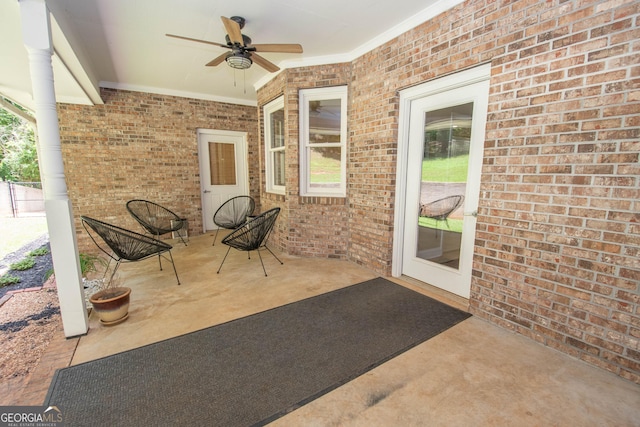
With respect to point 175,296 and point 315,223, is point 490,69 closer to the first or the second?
point 315,223

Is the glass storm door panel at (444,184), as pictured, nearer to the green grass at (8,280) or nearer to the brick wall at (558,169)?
the brick wall at (558,169)

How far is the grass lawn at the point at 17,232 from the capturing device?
5.14 meters

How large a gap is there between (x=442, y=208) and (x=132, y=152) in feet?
17.0

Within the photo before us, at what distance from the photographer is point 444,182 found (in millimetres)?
2869

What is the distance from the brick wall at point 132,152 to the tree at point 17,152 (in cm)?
1084

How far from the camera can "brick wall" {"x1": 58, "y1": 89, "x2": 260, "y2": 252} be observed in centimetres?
459

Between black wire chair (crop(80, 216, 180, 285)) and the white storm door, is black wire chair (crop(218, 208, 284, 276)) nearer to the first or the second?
black wire chair (crop(80, 216, 180, 285))

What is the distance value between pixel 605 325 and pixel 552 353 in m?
0.39

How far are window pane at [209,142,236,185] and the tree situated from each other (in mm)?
11638

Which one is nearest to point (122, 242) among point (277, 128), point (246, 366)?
point (246, 366)

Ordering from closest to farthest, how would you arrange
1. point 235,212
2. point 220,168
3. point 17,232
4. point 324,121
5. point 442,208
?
point 442,208 < point 324,121 < point 235,212 < point 220,168 < point 17,232

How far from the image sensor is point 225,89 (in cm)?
502

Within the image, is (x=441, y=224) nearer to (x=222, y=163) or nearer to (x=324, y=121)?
(x=324, y=121)

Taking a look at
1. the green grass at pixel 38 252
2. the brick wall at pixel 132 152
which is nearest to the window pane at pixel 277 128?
the brick wall at pixel 132 152
